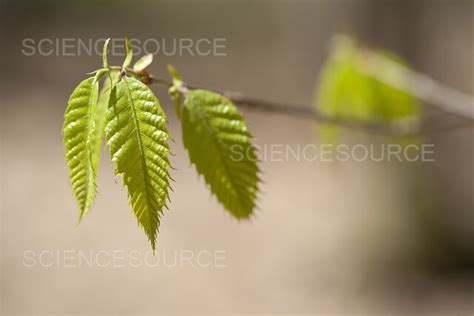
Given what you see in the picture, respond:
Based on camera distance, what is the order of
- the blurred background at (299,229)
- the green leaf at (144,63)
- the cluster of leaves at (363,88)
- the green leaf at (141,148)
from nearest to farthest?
the green leaf at (141,148), the green leaf at (144,63), the cluster of leaves at (363,88), the blurred background at (299,229)

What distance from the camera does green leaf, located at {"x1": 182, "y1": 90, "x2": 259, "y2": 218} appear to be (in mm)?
995

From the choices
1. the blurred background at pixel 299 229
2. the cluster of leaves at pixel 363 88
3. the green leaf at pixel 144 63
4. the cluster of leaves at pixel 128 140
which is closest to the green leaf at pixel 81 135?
the cluster of leaves at pixel 128 140

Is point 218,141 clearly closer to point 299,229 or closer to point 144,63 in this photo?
point 144,63

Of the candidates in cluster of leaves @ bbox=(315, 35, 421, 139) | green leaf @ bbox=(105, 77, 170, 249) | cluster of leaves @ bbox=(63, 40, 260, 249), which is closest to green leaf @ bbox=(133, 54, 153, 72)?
cluster of leaves @ bbox=(63, 40, 260, 249)

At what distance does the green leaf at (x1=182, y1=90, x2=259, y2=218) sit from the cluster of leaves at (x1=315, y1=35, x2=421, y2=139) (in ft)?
3.69

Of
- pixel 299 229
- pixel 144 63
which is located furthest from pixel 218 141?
pixel 299 229

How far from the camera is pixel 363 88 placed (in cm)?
226

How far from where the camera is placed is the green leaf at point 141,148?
32.2 inches

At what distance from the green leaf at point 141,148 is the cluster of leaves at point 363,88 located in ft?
4.42

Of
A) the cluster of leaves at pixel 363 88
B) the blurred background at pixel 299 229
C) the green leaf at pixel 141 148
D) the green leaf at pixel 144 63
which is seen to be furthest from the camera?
the blurred background at pixel 299 229

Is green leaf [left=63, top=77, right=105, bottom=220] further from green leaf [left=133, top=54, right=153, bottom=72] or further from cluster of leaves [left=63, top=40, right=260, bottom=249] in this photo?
green leaf [left=133, top=54, right=153, bottom=72]

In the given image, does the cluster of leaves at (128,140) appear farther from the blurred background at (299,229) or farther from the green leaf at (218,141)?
the blurred background at (299,229)

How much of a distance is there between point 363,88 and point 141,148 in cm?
159

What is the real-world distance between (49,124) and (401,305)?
538 centimetres
